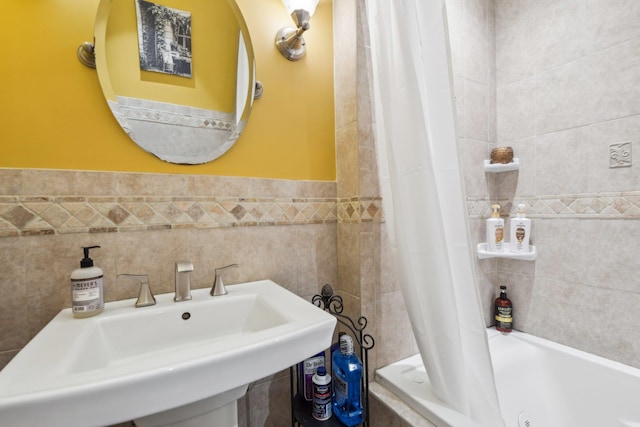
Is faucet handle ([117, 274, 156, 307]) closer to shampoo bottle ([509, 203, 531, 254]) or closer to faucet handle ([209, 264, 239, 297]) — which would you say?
faucet handle ([209, 264, 239, 297])

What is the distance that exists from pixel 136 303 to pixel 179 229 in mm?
253

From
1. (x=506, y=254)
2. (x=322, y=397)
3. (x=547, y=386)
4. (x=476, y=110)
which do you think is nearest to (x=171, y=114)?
(x=322, y=397)

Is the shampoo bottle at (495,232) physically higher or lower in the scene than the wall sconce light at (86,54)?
lower

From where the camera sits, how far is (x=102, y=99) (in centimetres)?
85

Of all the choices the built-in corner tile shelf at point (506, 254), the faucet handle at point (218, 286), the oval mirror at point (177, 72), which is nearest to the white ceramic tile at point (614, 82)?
the built-in corner tile shelf at point (506, 254)

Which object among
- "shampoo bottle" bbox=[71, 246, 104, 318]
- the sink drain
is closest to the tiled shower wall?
the sink drain

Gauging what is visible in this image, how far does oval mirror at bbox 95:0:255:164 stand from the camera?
87 cm

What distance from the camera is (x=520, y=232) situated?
1.37 meters

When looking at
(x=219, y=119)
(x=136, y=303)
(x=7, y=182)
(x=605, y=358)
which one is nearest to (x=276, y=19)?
(x=219, y=119)

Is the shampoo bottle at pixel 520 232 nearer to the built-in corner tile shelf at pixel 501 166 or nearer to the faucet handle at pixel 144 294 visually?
the built-in corner tile shelf at pixel 501 166

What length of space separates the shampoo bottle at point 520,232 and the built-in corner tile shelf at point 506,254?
27 millimetres

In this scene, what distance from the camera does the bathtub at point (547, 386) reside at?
3.43 ft

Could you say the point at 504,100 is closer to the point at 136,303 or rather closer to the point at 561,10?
the point at 561,10

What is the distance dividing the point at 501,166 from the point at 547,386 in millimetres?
1045
